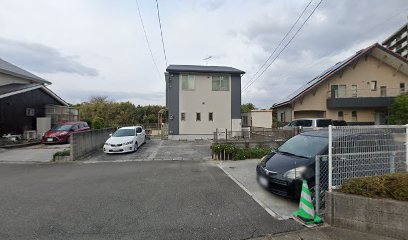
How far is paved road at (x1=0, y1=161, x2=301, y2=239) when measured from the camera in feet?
12.1

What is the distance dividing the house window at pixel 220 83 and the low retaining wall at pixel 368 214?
16516mm

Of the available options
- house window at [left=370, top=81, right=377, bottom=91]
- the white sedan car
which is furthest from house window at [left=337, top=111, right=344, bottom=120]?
the white sedan car

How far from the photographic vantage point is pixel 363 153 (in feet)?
13.8

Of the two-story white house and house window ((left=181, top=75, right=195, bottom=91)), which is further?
house window ((left=181, top=75, right=195, bottom=91))

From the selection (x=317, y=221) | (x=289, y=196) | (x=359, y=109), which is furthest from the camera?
(x=359, y=109)

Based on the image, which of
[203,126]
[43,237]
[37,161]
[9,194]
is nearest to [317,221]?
[43,237]

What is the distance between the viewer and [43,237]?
11.5 feet

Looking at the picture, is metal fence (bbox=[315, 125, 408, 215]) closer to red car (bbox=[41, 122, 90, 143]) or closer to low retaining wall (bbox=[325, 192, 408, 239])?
low retaining wall (bbox=[325, 192, 408, 239])

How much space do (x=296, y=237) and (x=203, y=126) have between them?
53.5 ft

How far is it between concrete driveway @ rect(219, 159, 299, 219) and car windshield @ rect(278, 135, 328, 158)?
108 centimetres

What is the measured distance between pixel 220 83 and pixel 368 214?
55.8ft

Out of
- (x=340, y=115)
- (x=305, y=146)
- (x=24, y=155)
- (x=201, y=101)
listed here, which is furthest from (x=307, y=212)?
(x=340, y=115)

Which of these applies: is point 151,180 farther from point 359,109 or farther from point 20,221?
point 359,109

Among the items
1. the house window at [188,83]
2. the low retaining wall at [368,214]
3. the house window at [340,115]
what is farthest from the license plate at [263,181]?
the house window at [340,115]
